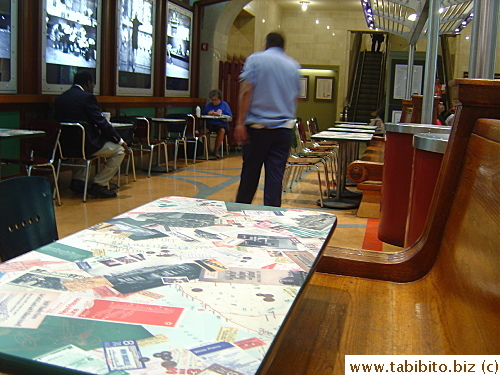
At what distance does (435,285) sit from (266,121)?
8.41ft

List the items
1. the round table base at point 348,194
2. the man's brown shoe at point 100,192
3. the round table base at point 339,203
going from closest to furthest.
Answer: the round table base at point 339,203 → the man's brown shoe at point 100,192 → the round table base at point 348,194

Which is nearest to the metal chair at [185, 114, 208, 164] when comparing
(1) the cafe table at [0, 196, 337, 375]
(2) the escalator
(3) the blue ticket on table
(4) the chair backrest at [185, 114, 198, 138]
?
(4) the chair backrest at [185, 114, 198, 138]

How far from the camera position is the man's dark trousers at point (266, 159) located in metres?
4.23

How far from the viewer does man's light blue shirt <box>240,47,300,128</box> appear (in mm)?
4211

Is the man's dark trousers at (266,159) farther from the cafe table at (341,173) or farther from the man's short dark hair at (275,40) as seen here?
the cafe table at (341,173)

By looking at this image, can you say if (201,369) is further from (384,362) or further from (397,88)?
(397,88)

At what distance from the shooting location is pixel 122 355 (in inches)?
32.9

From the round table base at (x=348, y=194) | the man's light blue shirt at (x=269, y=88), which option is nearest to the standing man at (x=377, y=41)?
the round table base at (x=348, y=194)

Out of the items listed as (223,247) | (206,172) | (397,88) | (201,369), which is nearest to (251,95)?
(223,247)

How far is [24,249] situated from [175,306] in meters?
1.05

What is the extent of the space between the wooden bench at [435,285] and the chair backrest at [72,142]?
15.9ft

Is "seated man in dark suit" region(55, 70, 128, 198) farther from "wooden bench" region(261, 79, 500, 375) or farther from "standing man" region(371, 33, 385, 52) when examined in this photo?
"standing man" region(371, 33, 385, 52)

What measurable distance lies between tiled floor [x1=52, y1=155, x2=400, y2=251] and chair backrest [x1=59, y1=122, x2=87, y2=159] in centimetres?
53

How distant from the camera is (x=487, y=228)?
53.1 inches
